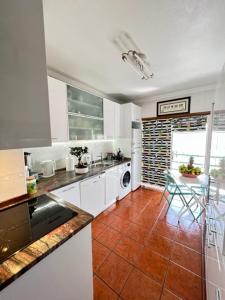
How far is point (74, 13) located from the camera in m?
1.09

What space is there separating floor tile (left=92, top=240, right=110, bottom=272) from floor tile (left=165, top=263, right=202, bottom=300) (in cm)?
72

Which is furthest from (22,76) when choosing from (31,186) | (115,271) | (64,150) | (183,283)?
(183,283)

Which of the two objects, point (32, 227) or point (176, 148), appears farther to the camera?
point (176, 148)

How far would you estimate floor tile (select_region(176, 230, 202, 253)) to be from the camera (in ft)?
5.84

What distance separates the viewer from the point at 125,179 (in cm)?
316

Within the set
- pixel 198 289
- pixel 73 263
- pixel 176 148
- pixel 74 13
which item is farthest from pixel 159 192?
pixel 74 13

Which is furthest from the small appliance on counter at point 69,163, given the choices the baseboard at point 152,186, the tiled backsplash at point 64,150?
the baseboard at point 152,186

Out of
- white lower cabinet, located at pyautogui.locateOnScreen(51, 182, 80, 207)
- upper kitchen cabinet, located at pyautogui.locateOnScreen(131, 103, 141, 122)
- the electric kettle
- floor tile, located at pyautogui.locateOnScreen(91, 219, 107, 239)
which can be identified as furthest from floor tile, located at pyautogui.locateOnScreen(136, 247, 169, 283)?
Answer: upper kitchen cabinet, located at pyautogui.locateOnScreen(131, 103, 141, 122)

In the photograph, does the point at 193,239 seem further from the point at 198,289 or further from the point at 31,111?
the point at 31,111

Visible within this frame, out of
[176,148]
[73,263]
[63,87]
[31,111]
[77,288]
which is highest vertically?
[63,87]

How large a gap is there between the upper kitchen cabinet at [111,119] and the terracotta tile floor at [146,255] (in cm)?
163

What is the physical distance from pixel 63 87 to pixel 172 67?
1.62 m

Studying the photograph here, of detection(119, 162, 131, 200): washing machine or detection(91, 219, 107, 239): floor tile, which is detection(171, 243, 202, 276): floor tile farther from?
detection(119, 162, 131, 200): washing machine

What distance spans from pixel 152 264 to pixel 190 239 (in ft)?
2.46
